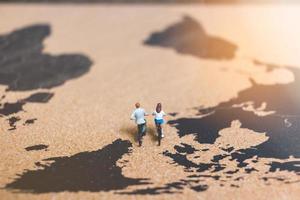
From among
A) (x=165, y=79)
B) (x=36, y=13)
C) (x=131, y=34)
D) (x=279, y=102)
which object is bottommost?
(x=279, y=102)

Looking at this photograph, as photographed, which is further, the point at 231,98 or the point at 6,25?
the point at 6,25

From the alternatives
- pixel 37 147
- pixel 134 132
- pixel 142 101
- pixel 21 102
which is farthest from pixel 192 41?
pixel 37 147

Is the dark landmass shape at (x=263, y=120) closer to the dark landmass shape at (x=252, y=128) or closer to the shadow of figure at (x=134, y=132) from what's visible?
the dark landmass shape at (x=252, y=128)

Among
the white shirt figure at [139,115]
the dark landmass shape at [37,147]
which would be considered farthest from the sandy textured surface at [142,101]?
the white shirt figure at [139,115]

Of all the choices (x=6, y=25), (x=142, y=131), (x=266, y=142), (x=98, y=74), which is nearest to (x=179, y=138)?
(x=142, y=131)

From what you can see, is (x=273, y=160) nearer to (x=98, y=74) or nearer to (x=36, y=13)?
(x=98, y=74)

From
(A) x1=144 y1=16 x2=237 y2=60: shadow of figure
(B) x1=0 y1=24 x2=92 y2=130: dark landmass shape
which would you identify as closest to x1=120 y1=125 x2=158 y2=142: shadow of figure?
(B) x1=0 y1=24 x2=92 y2=130: dark landmass shape
